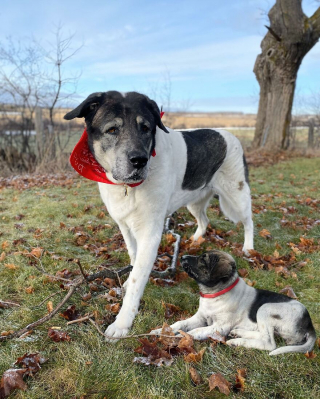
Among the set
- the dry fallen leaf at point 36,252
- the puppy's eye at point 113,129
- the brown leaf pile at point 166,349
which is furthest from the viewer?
the dry fallen leaf at point 36,252

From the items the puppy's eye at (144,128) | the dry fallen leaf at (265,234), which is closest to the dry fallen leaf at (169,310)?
the puppy's eye at (144,128)

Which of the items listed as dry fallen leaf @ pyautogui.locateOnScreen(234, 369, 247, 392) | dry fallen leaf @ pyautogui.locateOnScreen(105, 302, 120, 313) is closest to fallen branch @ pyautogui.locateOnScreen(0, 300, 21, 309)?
dry fallen leaf @ pyautogui.locateOnScreen(105, 302, 120, 313)

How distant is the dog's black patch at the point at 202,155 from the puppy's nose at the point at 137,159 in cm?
123

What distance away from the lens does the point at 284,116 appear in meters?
15.8

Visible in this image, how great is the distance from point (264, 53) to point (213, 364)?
52.2 feet

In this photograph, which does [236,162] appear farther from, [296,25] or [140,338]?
[296,25]

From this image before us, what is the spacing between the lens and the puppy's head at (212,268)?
2.94m

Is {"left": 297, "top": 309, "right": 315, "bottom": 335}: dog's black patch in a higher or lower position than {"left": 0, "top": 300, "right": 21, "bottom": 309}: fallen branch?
higher

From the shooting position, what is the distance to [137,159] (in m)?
2.76

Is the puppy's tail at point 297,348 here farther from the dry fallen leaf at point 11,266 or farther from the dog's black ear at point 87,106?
the dry fallen leaf at point 11,266

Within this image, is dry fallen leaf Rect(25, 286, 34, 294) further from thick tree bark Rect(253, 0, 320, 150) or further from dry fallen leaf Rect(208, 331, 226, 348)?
thick tree bark Rect(253, 0, 320, 150)

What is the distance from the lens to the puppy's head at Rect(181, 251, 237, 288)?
116 inches

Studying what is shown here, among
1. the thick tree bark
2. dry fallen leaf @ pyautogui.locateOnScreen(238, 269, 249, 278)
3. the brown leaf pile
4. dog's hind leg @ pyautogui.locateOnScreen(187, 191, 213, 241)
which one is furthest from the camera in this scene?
the thick tree bark

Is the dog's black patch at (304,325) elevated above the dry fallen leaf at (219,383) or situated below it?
above
